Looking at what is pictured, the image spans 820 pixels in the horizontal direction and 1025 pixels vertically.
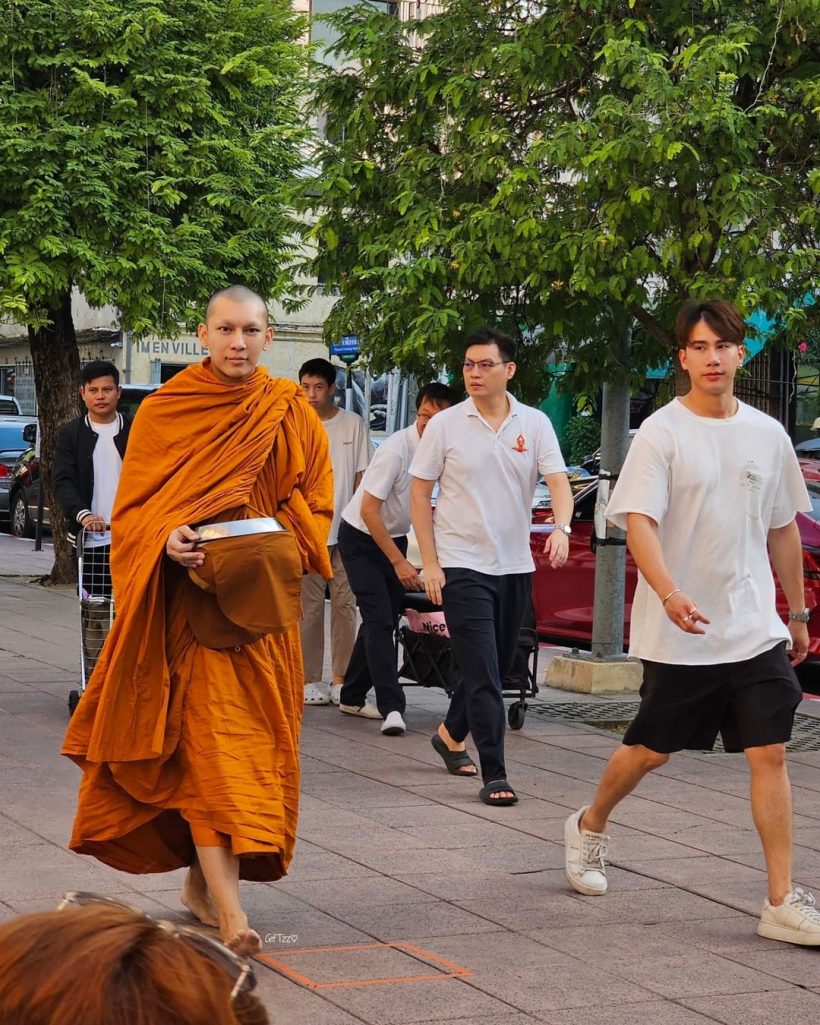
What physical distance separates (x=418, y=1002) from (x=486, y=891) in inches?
49.3

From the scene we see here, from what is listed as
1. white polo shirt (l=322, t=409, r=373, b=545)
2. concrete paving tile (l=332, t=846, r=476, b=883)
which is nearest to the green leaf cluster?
white polo shirt (l=322, t=409, r=373, b=545)

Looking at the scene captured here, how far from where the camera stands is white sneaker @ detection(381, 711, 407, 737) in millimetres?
8973

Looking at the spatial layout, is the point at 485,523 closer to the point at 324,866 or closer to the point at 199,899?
the point at 324,866

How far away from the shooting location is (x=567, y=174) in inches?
378

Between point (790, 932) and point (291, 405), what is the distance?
86.5 inches

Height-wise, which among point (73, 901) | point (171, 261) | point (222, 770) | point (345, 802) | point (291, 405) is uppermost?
point (171, 261)

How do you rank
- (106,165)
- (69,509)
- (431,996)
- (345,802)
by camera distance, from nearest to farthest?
(431,996), (345,802), (69,509), (106,165)

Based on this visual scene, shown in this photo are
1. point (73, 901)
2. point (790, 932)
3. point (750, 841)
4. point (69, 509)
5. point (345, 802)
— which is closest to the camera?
point (73, 901)

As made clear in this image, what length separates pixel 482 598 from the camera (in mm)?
7305

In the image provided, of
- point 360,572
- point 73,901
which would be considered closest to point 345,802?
point 360,572

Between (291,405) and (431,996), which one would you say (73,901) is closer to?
(431,996)

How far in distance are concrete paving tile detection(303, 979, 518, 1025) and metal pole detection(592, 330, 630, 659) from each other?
20.3 ft

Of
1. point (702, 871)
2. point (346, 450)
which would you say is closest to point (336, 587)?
point (346, 450)

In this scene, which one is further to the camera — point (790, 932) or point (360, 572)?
point (360, 572)
